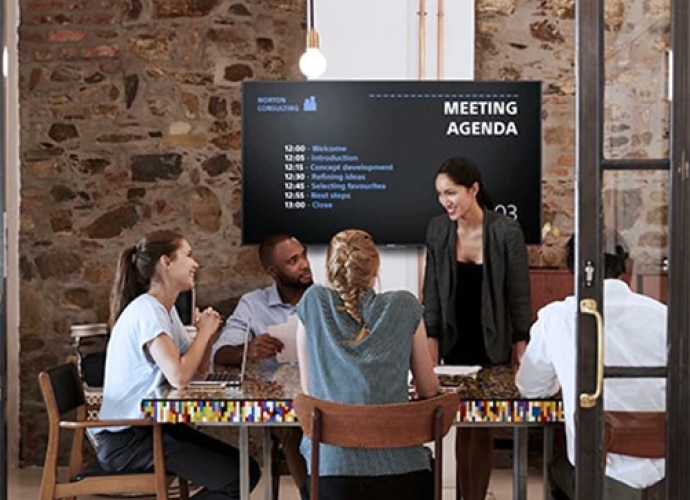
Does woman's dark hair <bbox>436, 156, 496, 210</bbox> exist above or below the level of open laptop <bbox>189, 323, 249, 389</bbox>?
above

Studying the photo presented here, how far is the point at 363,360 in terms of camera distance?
10.2ft

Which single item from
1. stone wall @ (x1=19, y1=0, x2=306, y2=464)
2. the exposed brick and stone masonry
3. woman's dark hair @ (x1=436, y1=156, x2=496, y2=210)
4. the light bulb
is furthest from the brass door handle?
stone wall @ (x1=19, y1=0, x2=306, y2=464)

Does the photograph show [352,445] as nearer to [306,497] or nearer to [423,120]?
[306,497]

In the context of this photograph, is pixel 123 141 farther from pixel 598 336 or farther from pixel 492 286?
pixel 598 336

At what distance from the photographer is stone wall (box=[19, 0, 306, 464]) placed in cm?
588

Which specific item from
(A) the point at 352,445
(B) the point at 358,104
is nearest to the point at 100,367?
(B) the point at 358,104

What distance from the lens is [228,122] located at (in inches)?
234

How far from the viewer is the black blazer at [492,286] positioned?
4473 mm

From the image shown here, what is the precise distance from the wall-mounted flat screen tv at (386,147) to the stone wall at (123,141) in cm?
47

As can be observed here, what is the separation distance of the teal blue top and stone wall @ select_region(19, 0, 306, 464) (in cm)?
275

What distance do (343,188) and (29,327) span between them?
1.92 m

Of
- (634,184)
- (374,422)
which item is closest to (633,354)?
(634,184)

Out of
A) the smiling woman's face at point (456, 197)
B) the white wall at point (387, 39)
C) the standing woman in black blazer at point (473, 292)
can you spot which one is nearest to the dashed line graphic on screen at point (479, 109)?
the white wall at point (387, 39)

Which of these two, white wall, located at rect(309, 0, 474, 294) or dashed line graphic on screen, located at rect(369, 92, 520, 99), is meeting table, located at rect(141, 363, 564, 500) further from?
dashed line graphic on screen, located at rect(369, 92, 520, 99)
